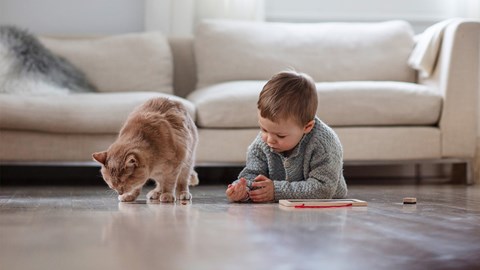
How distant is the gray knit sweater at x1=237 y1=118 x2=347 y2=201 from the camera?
2.30 meters

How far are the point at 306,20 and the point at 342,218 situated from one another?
332 centimetres

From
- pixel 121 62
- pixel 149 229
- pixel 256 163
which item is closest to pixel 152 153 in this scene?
pixel 256 163

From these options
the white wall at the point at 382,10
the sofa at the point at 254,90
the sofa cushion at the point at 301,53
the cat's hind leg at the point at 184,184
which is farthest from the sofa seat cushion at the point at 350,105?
the white wall at the point at 382,10

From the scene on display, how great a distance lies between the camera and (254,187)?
92.6 inches

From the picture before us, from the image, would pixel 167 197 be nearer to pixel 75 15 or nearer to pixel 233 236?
pixel 233 236

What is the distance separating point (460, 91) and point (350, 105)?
0.58 meters

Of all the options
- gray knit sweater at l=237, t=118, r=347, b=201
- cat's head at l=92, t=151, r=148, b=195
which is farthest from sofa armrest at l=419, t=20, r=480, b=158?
cat's head at l=92, t=151, r=148, b=195

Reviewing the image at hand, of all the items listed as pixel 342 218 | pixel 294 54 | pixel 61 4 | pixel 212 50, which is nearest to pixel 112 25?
pixel 61 4

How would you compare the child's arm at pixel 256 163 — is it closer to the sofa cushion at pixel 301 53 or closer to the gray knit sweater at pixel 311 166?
the gray knit sweater at pixel 311 166

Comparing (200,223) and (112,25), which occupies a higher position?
(112,25)

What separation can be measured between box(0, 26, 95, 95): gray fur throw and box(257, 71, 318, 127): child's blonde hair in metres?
1.84

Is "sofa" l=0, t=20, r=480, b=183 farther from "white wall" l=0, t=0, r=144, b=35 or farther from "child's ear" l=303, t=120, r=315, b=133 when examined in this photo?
"child's ear" l=303, t=120, r=315, b=133

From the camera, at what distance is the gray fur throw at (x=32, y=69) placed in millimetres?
3762

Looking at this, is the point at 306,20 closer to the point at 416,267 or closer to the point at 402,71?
the point at 402,71
